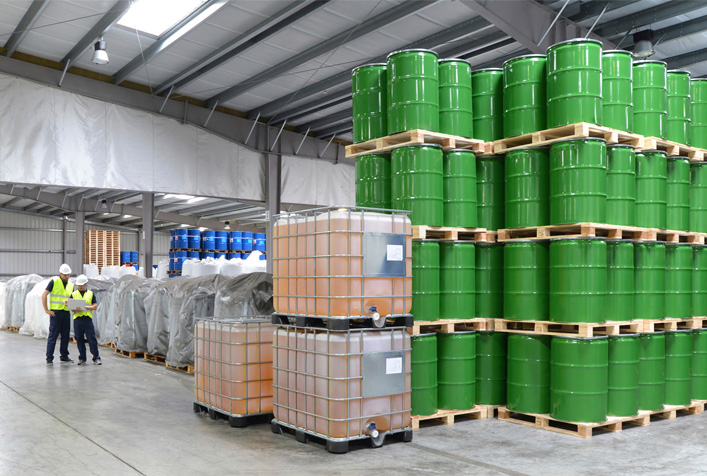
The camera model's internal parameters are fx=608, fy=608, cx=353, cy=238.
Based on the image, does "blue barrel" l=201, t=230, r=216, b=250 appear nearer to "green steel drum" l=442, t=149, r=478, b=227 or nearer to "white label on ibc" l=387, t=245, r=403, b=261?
"green steel drum" l=442, t=149, r=478, b=227

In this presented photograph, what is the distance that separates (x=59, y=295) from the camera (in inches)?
402

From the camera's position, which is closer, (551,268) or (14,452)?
(14,452)

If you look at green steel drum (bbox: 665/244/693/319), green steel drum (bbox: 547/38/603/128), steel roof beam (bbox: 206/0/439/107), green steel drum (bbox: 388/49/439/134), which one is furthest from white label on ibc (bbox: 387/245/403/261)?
steel roof beam (bbox: 206/0/439/107)

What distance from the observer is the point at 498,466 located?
457 centimetres

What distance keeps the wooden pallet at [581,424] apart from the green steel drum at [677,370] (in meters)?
0.10

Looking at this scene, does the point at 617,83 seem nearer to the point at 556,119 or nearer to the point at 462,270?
the point at 556,119

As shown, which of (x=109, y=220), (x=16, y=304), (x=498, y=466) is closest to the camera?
(x=498, y=466)

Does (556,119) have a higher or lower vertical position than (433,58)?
lower

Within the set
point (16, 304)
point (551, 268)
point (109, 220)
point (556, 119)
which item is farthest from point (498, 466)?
point (109, 220)

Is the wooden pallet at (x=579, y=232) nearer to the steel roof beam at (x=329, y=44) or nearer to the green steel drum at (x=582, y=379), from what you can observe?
the green steel drum at (x=582, y=379)

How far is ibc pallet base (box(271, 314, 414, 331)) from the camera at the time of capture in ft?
16.3

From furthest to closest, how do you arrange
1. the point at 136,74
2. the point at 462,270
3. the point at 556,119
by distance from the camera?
the point at 136,74 < the point at 462,270 < the point at 556,119

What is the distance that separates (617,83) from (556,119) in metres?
0.79

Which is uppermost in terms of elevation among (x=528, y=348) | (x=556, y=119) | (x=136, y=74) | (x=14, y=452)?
(x=136, y=74)
